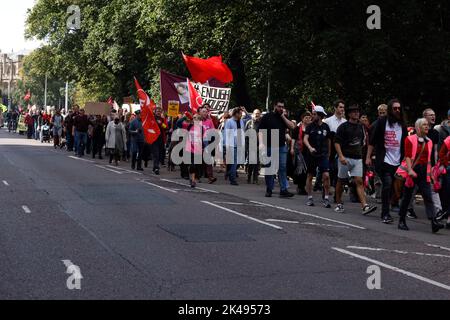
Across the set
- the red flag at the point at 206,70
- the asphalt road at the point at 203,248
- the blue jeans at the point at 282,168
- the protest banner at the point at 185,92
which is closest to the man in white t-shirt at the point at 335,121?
the blue jeans at the point at 282,168

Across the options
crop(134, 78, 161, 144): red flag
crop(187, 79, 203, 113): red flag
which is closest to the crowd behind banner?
crop(134, 78, 161, 144): red flag

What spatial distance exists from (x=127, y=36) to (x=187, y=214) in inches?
1317

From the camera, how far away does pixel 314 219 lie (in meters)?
13.0

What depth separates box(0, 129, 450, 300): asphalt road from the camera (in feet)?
23.8

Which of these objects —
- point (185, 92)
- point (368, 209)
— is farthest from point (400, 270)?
point (185, 92)

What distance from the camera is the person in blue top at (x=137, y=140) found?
79.4ft

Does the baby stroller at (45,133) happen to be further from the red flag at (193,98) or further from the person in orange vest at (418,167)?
the person in orange vest at (418,167)

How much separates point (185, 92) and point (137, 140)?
2553 millimetres

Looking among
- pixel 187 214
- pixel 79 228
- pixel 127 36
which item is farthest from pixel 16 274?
pixel 127 36

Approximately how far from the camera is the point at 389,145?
43.7ft

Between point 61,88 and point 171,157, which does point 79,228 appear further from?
point 61,88

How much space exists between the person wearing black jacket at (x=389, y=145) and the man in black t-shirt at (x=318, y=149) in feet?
5.84

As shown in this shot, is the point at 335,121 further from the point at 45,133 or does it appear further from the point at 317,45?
the point at 45,133

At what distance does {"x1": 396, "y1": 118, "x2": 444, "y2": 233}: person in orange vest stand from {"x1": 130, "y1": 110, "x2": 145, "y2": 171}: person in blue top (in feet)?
42.0
